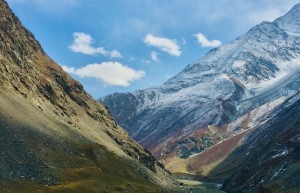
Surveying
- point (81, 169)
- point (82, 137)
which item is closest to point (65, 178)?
point (81, 169)

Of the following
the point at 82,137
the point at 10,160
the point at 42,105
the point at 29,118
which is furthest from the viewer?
the point at 42,105

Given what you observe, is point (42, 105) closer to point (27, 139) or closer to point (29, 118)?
point (29, 118)

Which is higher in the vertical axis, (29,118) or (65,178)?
(29,118)

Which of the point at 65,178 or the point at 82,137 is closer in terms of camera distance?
the point at 65,178

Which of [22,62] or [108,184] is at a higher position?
[22,62]

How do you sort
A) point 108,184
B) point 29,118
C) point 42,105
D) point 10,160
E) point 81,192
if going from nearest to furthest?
point 81,192
point 10,160
point 108,184
point 29,118
point 42,105

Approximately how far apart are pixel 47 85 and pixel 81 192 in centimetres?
10303

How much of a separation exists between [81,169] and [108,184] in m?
8.57

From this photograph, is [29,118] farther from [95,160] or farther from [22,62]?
[22,62]

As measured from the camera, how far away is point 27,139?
12962cm

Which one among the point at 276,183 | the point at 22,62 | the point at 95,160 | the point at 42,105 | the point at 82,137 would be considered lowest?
the point at 276,183

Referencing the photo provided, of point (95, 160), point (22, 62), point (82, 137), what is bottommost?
point (95, 160)

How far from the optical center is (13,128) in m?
130

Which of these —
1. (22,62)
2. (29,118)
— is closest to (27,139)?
(29,118)
